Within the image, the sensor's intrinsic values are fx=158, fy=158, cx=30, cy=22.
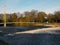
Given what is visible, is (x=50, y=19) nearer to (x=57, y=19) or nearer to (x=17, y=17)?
(x=57, y=19)

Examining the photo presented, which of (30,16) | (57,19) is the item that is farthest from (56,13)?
(30,16)

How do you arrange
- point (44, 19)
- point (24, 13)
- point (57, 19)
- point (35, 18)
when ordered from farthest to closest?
point (24, 13) < point (35, 18) < point (44, 19) < point (57, 19)

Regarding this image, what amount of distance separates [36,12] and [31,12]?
339cm

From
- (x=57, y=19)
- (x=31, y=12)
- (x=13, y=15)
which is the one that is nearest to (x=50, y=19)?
(x=57, y=19)

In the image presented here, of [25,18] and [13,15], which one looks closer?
[25,18]

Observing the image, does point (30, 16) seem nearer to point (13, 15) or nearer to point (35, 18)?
point (35, 18)

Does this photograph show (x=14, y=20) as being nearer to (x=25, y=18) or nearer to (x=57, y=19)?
(x=25, y=18)

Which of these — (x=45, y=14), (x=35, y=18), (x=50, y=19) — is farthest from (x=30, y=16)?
(x=50, y=19)

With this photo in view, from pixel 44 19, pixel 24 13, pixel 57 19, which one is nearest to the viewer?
pixel 57 19

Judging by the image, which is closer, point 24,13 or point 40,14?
point 40,14

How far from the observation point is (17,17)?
349 ft

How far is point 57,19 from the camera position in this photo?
86.5 metres

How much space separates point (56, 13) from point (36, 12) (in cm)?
2016

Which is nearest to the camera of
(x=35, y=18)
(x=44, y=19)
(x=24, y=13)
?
(x=44, y=19)
